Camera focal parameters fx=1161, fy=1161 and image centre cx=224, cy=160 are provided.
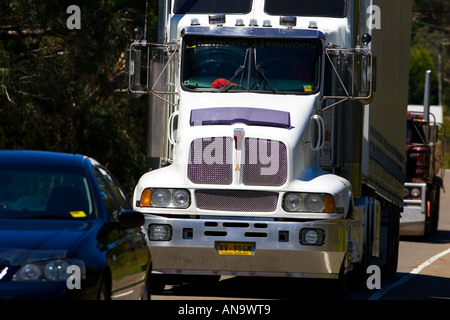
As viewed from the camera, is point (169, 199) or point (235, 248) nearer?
point (235, 248)

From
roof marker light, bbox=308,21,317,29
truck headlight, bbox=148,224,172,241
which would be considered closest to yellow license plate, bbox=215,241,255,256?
truck headlight, bbox=148,224,172,241

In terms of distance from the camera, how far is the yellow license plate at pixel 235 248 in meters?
12.6

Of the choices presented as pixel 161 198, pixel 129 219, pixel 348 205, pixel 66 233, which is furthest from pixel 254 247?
pixel 66 233

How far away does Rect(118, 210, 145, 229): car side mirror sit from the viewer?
847cm

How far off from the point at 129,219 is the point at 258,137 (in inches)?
178

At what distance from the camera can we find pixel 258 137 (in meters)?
12.9

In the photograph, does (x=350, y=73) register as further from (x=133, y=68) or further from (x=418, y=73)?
(x=418, y=73)

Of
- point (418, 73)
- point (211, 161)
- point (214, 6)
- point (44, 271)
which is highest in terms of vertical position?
point (214, 6)

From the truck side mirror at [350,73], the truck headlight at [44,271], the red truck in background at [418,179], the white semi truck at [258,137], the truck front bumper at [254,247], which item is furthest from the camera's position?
the red truck in background at [418,179]

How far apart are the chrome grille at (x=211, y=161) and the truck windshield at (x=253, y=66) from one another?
0.89 metres

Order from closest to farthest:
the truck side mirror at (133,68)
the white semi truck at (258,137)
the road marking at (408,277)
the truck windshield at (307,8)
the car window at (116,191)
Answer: the car window at (116,191) → the white semi truck at (258,137) → the truck side mirror at (133,68) → the truck windshield at (307,8) → the road marking at (408,277)

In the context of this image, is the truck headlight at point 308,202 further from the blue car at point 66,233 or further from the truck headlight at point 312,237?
the blue car at point 66,233

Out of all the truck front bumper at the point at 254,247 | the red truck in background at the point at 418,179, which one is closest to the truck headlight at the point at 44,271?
the truck front bumper at the point at 254,247
